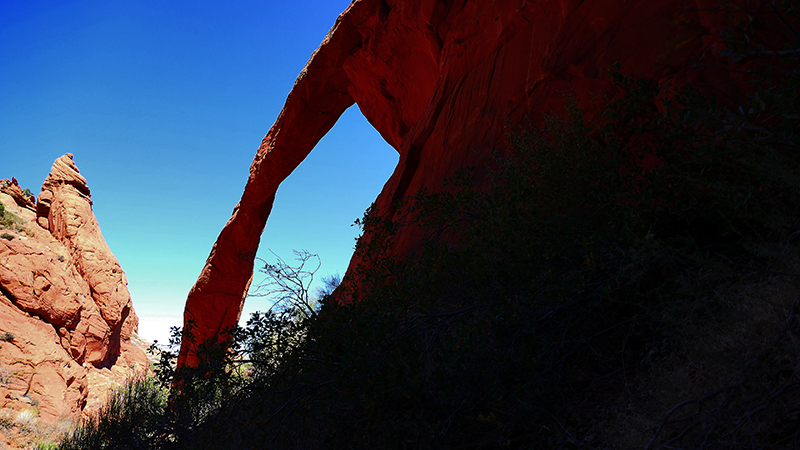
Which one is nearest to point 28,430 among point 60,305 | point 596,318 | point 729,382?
point 60,305

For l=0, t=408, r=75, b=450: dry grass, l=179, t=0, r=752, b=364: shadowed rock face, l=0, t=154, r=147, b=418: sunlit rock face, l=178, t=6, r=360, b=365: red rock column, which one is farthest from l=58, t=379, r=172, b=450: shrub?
l=0, t=154, r=147, b=418: sunlit rock face

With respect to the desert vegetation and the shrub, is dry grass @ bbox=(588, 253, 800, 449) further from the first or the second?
the shrub

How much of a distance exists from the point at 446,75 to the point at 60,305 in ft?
59.5

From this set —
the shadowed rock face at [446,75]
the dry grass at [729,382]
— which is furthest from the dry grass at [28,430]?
the dry grass at [729,382]

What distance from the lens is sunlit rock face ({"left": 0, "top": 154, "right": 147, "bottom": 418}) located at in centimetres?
1348

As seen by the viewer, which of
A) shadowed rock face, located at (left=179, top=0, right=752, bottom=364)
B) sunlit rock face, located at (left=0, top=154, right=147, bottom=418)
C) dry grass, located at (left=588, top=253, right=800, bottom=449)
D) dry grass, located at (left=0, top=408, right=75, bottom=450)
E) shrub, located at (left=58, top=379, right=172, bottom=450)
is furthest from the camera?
sunlit rock face, located at (left=0, top=154, right=147, bottom=418)

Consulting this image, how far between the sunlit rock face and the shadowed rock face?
16.2 ft

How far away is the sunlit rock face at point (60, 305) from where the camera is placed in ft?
44.2

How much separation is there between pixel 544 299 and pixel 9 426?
15.2 m

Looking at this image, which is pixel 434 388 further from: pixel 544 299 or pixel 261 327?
pixel 261 327

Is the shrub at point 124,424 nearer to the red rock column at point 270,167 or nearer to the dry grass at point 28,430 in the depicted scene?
the dry grass at point 28,430

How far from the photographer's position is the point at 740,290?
2.03 metres

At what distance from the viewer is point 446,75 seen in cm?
811

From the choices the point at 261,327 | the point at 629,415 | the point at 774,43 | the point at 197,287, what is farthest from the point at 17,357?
the point at 774,43
